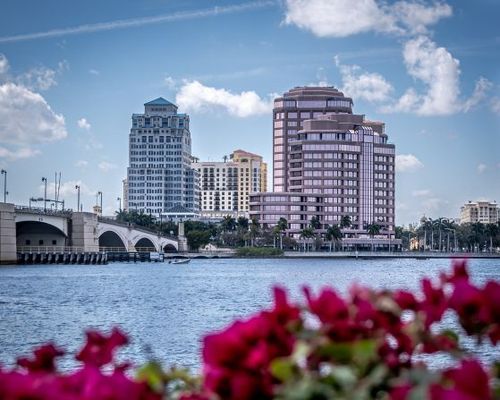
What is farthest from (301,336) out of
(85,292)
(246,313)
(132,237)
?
(132,237)

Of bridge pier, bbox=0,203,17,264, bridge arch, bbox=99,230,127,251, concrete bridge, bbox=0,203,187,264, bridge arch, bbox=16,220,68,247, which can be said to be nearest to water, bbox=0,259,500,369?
bridge pier, bbox=0,203,17,264

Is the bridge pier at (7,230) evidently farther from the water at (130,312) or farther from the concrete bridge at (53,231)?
the water at (130,312)

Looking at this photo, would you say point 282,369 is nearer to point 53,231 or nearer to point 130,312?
point 130,312

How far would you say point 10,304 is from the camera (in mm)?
61000

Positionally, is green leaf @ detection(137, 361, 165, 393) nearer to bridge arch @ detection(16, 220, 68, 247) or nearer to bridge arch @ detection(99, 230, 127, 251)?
bridge arch @ detection(16, 220, 68, 247)

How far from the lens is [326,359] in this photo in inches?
151

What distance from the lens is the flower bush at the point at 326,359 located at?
3357 millimetres

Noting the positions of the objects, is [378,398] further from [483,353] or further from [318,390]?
[483,353]

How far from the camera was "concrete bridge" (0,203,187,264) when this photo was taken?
411ft

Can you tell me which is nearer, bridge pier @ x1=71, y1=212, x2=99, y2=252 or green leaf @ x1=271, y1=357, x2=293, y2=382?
green leaf @ x1=271, y1=357, x2=293, y2=382

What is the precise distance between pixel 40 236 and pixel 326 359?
151848mm

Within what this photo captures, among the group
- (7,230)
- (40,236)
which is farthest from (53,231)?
(7,230)

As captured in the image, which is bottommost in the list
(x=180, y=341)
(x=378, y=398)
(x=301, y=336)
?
(x=180, y=341)

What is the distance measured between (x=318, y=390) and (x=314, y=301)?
0.55 meters
